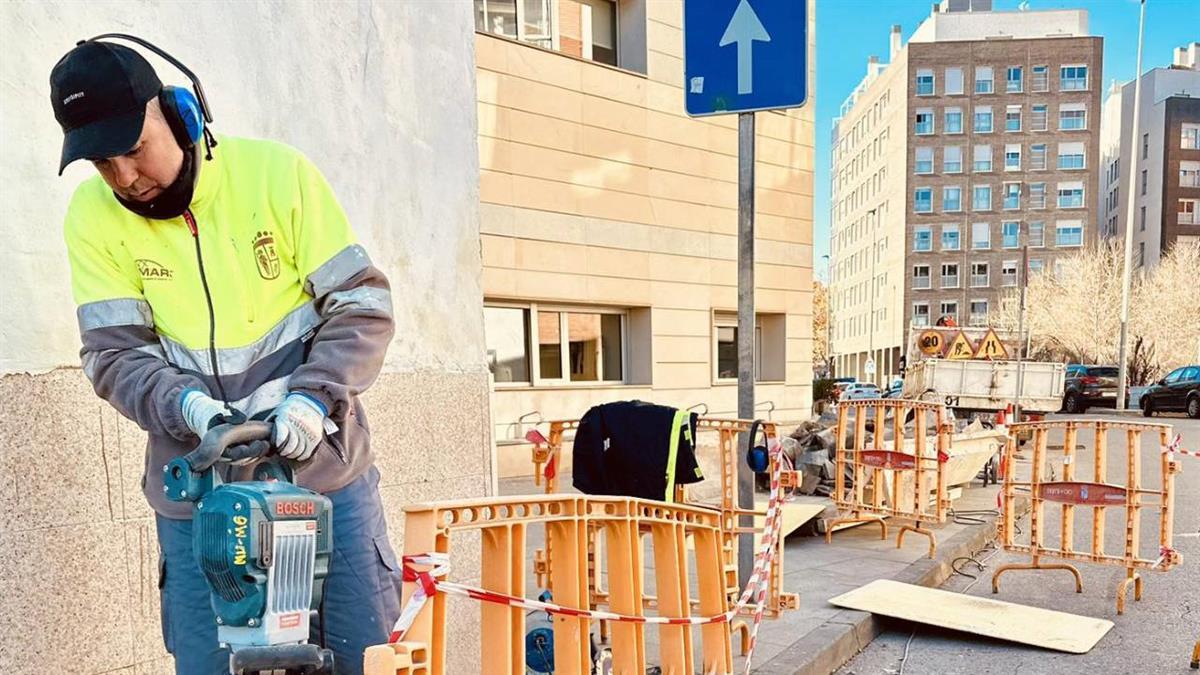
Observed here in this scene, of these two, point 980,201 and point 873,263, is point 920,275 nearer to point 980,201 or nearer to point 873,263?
point 980,201

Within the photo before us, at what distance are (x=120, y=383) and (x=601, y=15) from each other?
41.8 feet

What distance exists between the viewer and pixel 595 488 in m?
4.50

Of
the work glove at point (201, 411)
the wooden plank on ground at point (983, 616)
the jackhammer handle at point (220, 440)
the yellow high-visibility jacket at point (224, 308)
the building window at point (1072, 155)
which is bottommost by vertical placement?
the wooden plank on ground at point (983, 616)

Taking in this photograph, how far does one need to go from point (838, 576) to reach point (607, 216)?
317 inches

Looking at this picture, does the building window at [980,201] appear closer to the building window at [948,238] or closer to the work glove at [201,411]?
the building window at [948,238]

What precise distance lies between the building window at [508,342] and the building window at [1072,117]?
6362cm

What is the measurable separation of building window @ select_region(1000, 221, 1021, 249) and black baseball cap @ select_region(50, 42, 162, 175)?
69.8 m

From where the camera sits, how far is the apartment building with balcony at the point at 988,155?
6234 cm

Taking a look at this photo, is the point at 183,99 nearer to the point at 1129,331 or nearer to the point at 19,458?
the point at 19,458

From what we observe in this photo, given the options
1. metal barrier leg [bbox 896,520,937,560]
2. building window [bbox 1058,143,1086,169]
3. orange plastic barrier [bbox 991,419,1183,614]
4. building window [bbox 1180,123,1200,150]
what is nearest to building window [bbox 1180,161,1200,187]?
building window [bbox 1180,123,1200,150]

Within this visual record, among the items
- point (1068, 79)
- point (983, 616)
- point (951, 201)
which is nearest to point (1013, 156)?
point (951, 201)

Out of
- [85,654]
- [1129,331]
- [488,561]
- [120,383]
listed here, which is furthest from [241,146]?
[1129,331]

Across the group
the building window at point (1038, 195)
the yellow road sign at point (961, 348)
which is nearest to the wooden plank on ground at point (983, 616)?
the yellow road sign at point (961, 348)

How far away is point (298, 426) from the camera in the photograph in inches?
77.4
